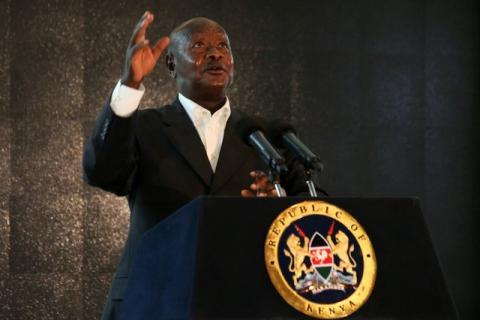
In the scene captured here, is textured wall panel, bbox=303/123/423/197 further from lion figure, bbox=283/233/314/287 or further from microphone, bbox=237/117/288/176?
lion figure, bbox=283/233/314/287

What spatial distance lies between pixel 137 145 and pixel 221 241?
0.82 meters

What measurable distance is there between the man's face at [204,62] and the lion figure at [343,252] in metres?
0.95

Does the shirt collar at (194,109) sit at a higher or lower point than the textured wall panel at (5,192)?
higher

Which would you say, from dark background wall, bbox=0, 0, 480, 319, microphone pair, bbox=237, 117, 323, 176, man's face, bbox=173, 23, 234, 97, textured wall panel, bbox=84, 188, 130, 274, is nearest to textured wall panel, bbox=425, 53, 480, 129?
dark background wall, bbox=0, 0, 480, 319

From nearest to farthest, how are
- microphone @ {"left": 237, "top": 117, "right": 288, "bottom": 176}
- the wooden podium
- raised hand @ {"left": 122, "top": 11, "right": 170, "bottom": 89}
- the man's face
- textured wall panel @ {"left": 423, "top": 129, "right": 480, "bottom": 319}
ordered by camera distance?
the wooden podium, microphone @ {"left": 237, "top": 117, "right": 288, "bottom": 176}, raised hand @ {"left": 122, "top": 11, "right": 170, "bottom": 89}, the man's face, textured wall panel @ {"left": 423, "top": 129, "right": 480, "bottom": 319}

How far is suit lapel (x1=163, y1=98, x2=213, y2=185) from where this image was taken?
2.20 m

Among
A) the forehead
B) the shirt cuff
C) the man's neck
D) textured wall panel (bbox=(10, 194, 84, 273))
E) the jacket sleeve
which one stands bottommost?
textured wall panel (bbox=(10, 194, 84, 273))

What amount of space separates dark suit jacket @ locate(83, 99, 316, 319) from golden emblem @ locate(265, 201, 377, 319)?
61 cm

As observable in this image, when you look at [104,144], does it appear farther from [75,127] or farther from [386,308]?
[75,127]

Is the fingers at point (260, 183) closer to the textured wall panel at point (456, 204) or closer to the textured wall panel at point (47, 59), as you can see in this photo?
the textured wall panel at point (47, 59)

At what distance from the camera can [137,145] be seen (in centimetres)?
225

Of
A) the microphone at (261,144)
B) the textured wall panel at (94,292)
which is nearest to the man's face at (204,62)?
the microphone at (261,144)

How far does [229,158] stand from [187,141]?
11cm

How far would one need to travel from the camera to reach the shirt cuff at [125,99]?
1857mm
